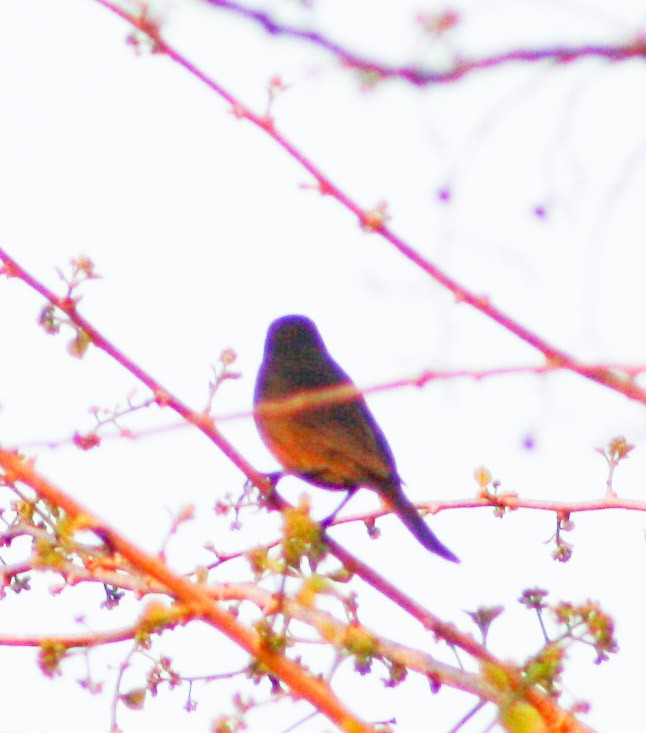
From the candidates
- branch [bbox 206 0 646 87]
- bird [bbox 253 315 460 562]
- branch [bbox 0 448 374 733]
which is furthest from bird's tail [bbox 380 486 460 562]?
branch [bbox 206 0 646 87]

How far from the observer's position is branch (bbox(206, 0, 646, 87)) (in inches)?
47.6

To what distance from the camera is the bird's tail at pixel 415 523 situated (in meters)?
4.40

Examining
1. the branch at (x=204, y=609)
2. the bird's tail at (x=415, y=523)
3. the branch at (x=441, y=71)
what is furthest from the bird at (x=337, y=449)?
the branch at (x=441, y=71)

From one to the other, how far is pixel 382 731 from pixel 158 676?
0.75 metres

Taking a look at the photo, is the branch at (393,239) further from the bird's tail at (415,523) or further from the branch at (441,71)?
the bird's tail at (415,523)

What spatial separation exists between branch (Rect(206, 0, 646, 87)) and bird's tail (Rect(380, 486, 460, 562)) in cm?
307

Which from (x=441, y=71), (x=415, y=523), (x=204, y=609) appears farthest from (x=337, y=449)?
(x=441, y=71)

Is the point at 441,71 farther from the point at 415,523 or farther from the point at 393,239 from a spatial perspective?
the point at 415,523

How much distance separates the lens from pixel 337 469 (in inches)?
199

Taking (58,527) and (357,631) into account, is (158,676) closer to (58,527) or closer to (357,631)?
(58,527)

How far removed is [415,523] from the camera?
177 inches

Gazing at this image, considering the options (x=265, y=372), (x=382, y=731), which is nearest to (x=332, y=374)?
(x=265, y=372)

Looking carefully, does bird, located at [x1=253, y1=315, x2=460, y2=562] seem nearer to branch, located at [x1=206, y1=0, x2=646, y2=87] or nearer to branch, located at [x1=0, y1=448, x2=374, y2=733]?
branch, located at [x1=0, y1=448, x2=374, y2=733]

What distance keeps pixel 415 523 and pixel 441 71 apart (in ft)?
11.0
